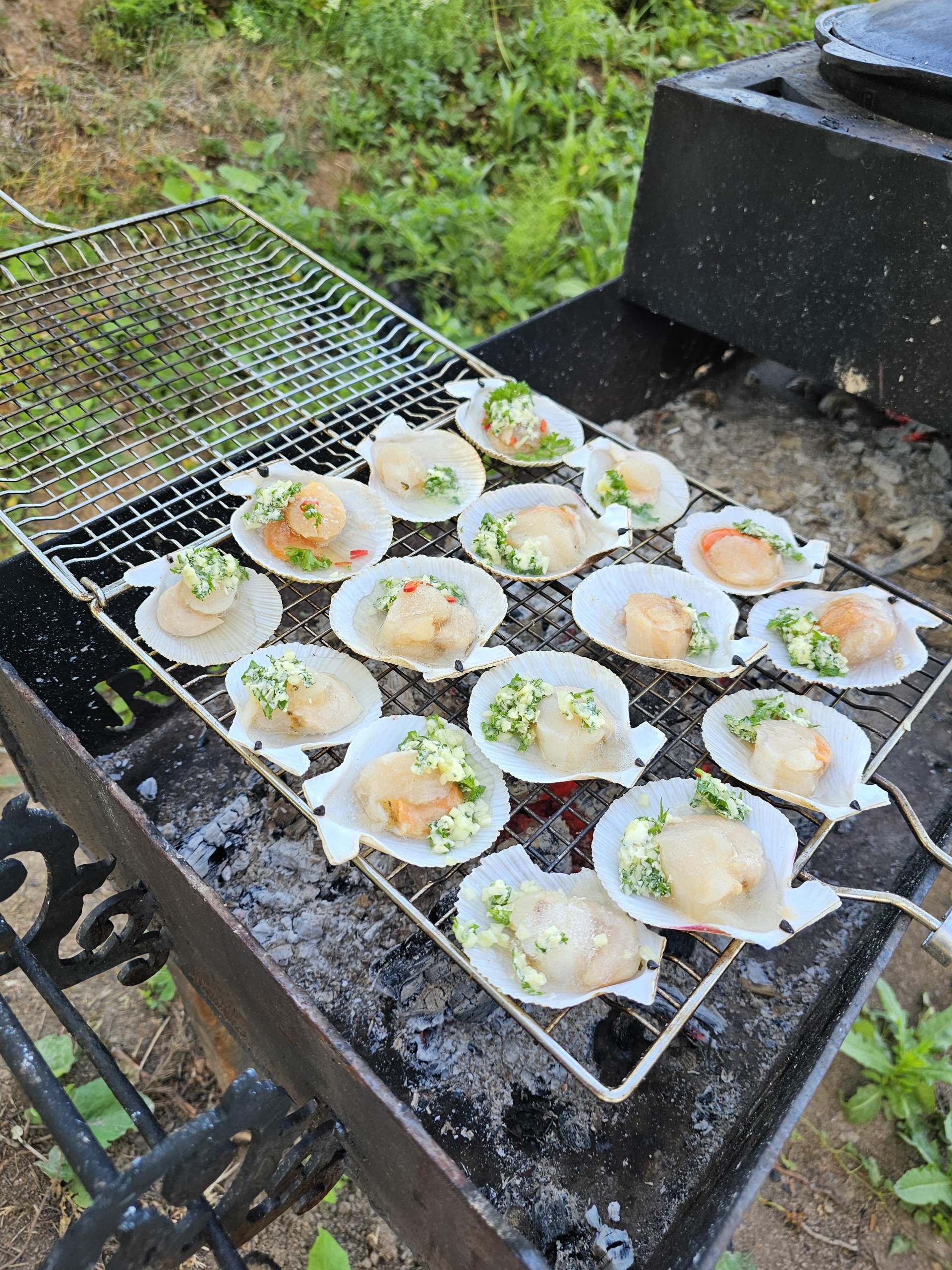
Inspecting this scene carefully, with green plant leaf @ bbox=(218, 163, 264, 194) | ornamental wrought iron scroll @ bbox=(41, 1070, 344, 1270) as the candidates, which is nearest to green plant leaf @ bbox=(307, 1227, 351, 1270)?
ornamental wrought iron scroll @ bbox=(41, 1070, 344, 1270)

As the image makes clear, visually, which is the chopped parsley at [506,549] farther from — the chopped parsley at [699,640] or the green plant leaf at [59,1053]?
the green plant leaf at [59,1053]

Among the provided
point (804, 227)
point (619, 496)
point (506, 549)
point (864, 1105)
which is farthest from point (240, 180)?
point (864, 1105)

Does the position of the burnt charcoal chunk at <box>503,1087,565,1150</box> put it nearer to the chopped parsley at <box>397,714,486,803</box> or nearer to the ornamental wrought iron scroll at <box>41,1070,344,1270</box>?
the ornamental wrought iron scroll at <box>41,1070,344,1270</box>

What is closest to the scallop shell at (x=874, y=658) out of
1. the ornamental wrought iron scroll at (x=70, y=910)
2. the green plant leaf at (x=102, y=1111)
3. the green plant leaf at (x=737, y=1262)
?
the green plant leaf at (x=737, y=1262)

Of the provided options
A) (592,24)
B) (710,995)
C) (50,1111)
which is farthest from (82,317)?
(592,24)

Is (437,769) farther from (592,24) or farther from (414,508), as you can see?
(592,24)

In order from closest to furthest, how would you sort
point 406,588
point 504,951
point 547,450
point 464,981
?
1. point 504,951
2. point 464,981
3. point 406,588
4. point 547,450

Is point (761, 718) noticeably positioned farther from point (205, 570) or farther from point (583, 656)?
point (205, 570)
